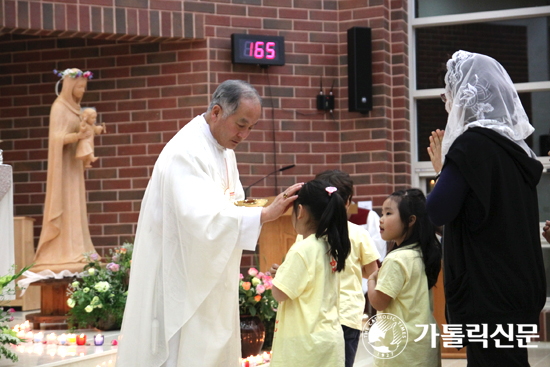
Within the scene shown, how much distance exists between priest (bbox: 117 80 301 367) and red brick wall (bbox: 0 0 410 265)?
4.25m

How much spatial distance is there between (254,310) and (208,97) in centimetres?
306

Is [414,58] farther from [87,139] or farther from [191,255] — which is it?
[191,255]

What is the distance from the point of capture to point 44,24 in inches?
263

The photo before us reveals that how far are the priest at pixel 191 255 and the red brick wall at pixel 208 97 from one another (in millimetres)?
4248

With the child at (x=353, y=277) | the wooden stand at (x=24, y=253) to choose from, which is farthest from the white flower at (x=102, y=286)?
the child at (x=353, y=277)

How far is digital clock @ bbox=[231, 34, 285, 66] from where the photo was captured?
7.10 metres

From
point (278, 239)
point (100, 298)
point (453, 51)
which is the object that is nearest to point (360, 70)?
point (453, 51)

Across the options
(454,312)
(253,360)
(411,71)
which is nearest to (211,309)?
(454,312)

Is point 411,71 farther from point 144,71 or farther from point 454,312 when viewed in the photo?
point 454,312

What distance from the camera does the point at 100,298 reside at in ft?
18.2

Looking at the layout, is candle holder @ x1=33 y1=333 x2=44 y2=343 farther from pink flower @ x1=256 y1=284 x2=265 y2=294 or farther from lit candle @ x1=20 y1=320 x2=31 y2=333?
pink flower @ x1=256 y1=284 x2=265 y2=294

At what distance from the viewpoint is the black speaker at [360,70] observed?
7336mm

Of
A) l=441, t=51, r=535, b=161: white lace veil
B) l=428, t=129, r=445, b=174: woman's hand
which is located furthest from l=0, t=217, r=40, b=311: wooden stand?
l=441, t=51, r=535, b=161: white lace veil

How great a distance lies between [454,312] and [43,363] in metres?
2.67
